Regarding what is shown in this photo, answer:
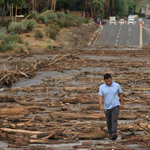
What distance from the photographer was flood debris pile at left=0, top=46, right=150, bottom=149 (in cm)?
873

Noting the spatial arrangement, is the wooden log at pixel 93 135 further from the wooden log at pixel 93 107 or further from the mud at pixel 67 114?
the wooden log at pixel 93 107

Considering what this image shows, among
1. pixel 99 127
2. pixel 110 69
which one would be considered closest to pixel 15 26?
pixel 110 69

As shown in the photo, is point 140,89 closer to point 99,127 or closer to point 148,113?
point 148,113

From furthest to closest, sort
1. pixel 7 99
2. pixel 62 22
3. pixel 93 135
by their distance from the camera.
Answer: pixel 62 22 → pixel 7 99 → pixel 93 135

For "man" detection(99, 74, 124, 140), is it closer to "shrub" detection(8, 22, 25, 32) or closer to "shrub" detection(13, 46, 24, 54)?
"shrub" detection(13, 46, 24, 54)

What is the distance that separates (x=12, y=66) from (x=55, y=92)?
1118 centimetres

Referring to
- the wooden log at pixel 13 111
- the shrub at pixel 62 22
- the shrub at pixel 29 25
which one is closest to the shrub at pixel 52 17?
the shrub at pixel 62 22

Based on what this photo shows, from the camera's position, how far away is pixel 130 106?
43.9 feet

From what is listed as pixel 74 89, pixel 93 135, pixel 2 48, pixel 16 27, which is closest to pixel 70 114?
pixel 93 135

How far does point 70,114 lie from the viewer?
37.5 ft

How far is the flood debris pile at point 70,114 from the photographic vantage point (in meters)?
8.73

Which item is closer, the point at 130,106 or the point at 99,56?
the point at 130,106

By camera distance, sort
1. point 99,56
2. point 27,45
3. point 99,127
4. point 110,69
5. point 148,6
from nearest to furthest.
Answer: point 99,127, point 110,69, point 99,56, point 27,45, point 148,6

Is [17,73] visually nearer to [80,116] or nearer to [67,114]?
[67,114]
